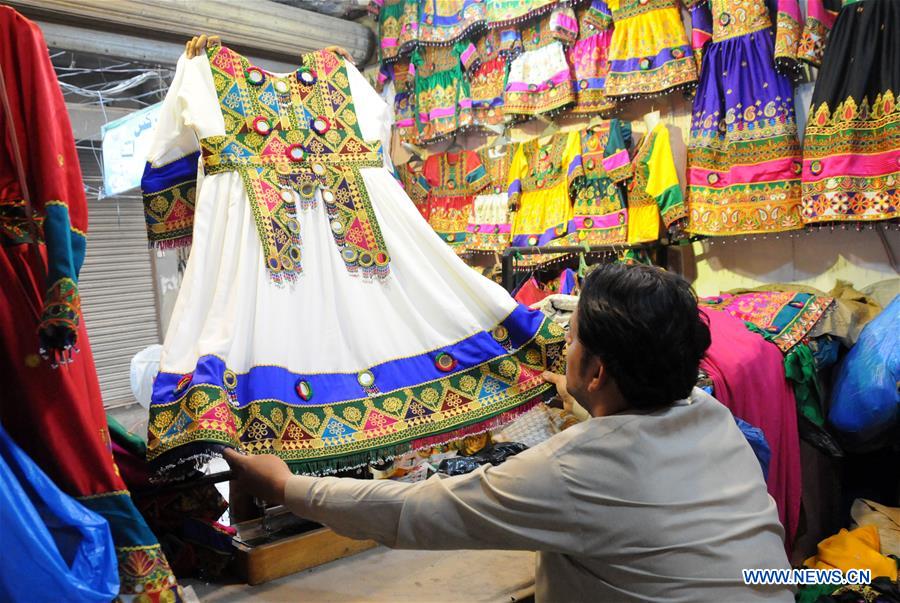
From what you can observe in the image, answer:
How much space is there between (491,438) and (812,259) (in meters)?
2.12

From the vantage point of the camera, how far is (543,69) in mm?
4246

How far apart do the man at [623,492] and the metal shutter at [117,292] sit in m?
5.31

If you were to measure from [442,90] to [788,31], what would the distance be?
98.6 inches

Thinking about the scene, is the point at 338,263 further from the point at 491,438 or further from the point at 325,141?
the point at 491,438

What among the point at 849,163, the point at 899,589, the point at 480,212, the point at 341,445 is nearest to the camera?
the point at 341,445

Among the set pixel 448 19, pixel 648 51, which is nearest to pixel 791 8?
pixel 648 51

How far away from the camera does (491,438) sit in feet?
7.95

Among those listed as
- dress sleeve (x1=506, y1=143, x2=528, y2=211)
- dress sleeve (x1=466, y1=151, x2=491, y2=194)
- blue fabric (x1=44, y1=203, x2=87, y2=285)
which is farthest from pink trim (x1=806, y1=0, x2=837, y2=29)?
blue fabric (x1=44, y1=203, x2=87, y2=285)

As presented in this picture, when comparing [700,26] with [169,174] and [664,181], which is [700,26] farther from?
[169,174]

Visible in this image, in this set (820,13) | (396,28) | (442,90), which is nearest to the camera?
(820,13)

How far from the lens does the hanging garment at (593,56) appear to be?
393 centimetres

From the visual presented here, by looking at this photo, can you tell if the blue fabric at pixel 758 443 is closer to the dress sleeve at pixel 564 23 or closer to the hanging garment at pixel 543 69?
the hanging garment at pixel 543 69

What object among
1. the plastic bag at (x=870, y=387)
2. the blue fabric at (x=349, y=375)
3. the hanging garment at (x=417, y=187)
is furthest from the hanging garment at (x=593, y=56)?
the blue fabric at (x=349, y=375)

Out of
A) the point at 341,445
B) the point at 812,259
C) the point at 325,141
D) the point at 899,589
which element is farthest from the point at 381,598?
the point at 812,259
